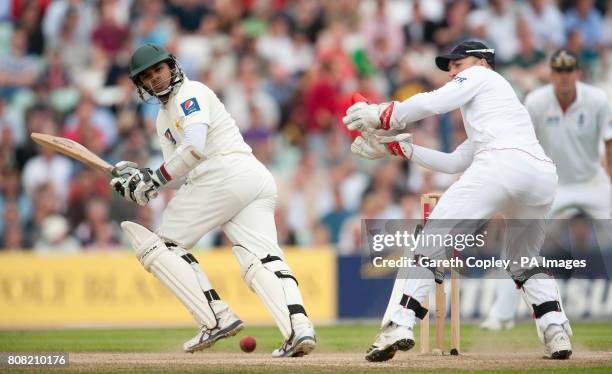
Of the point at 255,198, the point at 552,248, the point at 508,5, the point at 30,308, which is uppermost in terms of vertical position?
the point at 508,5

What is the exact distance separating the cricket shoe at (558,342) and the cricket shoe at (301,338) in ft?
5.29

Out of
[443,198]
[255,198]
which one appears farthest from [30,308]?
[443,198]

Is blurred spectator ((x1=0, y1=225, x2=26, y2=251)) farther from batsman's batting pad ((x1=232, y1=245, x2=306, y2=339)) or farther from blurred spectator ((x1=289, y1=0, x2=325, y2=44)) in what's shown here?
batsman's batting pad ((x1=232, y1=245, x2=306, y2=339))

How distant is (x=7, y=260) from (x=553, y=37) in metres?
8.29

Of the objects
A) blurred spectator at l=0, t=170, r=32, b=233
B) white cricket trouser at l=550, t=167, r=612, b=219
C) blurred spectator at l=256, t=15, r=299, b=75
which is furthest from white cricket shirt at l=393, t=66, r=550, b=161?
blurred spectator at l=256, t=15, r=299, b=75

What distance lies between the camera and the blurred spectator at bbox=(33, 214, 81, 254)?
15.0 metres

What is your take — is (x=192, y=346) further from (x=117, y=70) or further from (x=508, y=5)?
(x=508, y=5)

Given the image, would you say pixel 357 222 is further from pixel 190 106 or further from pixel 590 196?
pixel 190 106

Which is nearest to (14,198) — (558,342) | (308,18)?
(308,18)

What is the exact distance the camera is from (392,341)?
8.08 m

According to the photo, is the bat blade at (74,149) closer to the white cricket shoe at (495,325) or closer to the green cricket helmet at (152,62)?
the green cricket helmet at (152,62)

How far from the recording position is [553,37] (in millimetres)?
17594

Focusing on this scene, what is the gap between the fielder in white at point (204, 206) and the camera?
340 inches

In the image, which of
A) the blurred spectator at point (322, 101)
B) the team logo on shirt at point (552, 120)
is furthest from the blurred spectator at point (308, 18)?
the team logo on shirt at point (552, 120)
